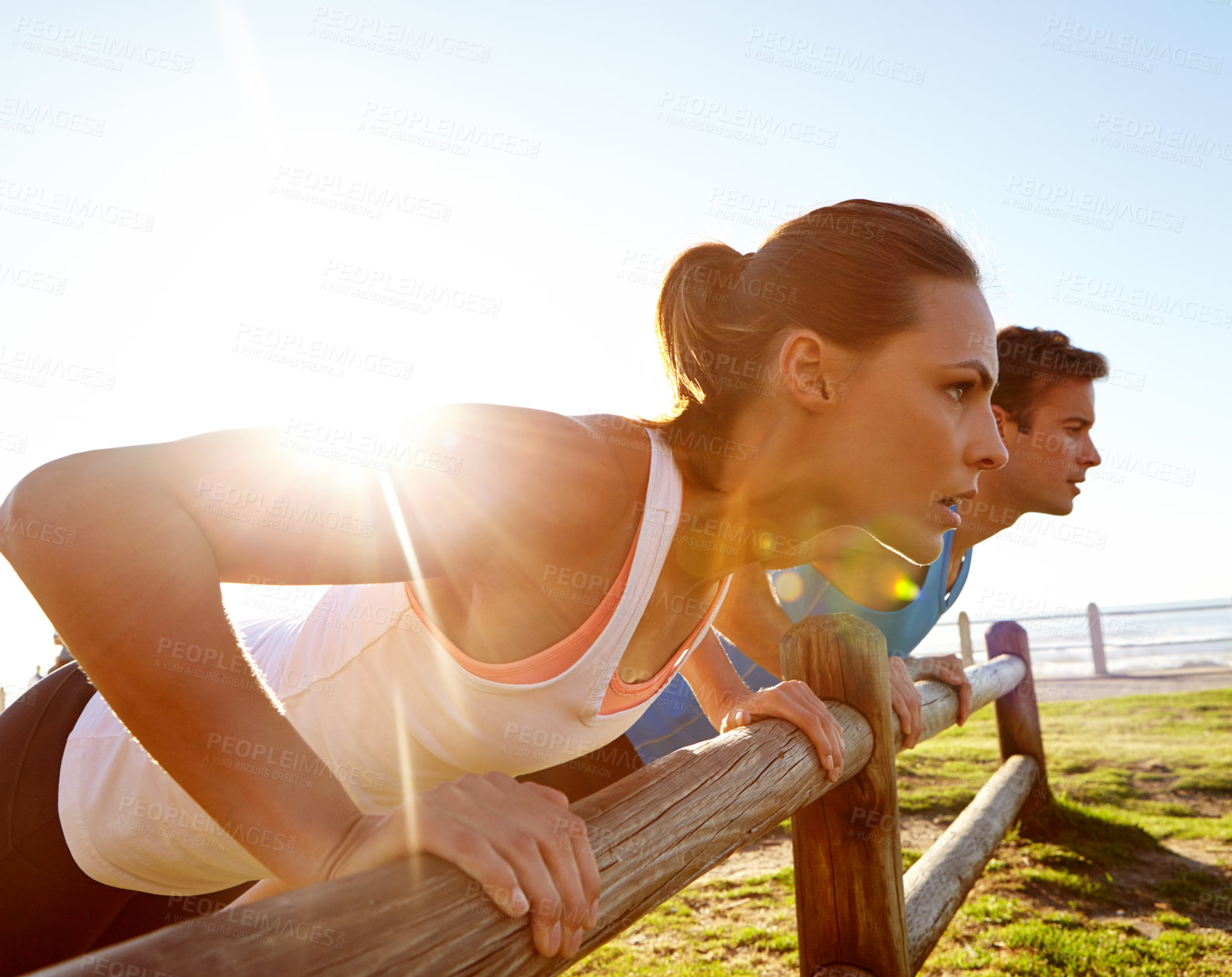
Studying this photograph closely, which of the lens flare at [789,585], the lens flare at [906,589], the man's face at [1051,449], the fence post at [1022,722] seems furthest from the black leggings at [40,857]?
the fence post at [1022,722]

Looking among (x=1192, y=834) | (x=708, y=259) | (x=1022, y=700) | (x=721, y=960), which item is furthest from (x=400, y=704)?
(x=1192, y=834)

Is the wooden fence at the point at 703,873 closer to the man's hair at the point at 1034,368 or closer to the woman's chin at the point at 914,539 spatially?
the woman's chin at the point at 914,539

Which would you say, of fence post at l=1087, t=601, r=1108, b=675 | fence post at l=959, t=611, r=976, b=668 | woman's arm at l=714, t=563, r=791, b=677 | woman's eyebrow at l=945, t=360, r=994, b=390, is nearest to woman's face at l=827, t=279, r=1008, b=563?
woman's eyebrow at l=945, t=360, r=994, b=390

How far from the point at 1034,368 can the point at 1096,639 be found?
2186 centimetres

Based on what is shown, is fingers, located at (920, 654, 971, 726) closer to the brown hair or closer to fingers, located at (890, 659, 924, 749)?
fingers, located at (890, 659, 924, 749)

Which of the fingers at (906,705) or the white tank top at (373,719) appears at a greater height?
the white tank top at (373,719)

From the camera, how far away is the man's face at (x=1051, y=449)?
4246mm

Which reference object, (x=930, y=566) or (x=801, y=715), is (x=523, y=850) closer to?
(x=801, y=715)

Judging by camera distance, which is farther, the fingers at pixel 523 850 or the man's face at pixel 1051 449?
the man's face at pixel 1051 449

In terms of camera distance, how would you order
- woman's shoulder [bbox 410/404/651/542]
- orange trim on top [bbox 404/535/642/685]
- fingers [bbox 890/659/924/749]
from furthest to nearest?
1. fingers [bbox 890/659/924/749]
2. orange trim on top [bbox 404/535/642/685]
3. woman's shoulder [bbox 410/404/651/542]

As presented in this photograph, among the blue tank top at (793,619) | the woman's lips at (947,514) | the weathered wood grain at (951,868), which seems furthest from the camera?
the blue tank top at (793,619)

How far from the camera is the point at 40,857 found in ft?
5.00

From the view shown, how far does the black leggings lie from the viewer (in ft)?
4.96

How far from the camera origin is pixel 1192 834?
227 inches
